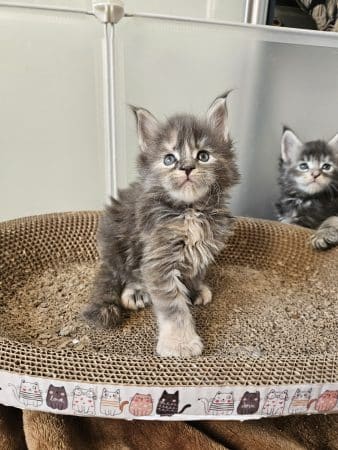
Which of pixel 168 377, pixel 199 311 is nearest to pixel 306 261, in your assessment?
pixel 199 311

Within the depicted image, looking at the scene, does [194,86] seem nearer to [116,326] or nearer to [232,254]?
[232,254]

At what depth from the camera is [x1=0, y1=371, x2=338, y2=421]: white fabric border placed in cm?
95

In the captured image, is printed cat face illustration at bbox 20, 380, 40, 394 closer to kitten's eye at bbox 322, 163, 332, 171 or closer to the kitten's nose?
the kitten's nose

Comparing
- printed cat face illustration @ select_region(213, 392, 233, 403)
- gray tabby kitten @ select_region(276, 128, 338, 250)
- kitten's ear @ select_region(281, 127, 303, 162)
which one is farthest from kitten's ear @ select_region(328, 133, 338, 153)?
printed cat face illustration @ select_region(213, 392, 233, 403)

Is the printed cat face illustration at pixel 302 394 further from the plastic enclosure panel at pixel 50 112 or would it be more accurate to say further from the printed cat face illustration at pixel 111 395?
the plastic enclosure panel at pixel 50 112

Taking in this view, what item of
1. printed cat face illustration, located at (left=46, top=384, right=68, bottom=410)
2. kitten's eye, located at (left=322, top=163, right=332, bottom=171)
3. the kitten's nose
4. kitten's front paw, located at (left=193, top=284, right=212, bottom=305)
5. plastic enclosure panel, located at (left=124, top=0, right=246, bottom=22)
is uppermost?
plastic enclosure panel, located at (left=124, top=0, right=246, bottom=22)

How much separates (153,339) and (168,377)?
31cm

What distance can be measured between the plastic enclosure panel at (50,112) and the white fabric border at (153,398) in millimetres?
1488

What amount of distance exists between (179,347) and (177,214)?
1.28ft

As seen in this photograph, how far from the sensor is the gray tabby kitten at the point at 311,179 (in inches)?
83.9

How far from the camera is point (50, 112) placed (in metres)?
2.15

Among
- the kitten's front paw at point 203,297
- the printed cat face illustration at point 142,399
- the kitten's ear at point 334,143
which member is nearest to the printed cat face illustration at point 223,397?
the printed cat face illustration at point 142,399

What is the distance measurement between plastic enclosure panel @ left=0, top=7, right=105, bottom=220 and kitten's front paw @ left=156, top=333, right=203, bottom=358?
4.44 ft

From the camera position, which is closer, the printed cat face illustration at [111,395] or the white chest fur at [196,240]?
the printed cat face illustration at [111,395]
